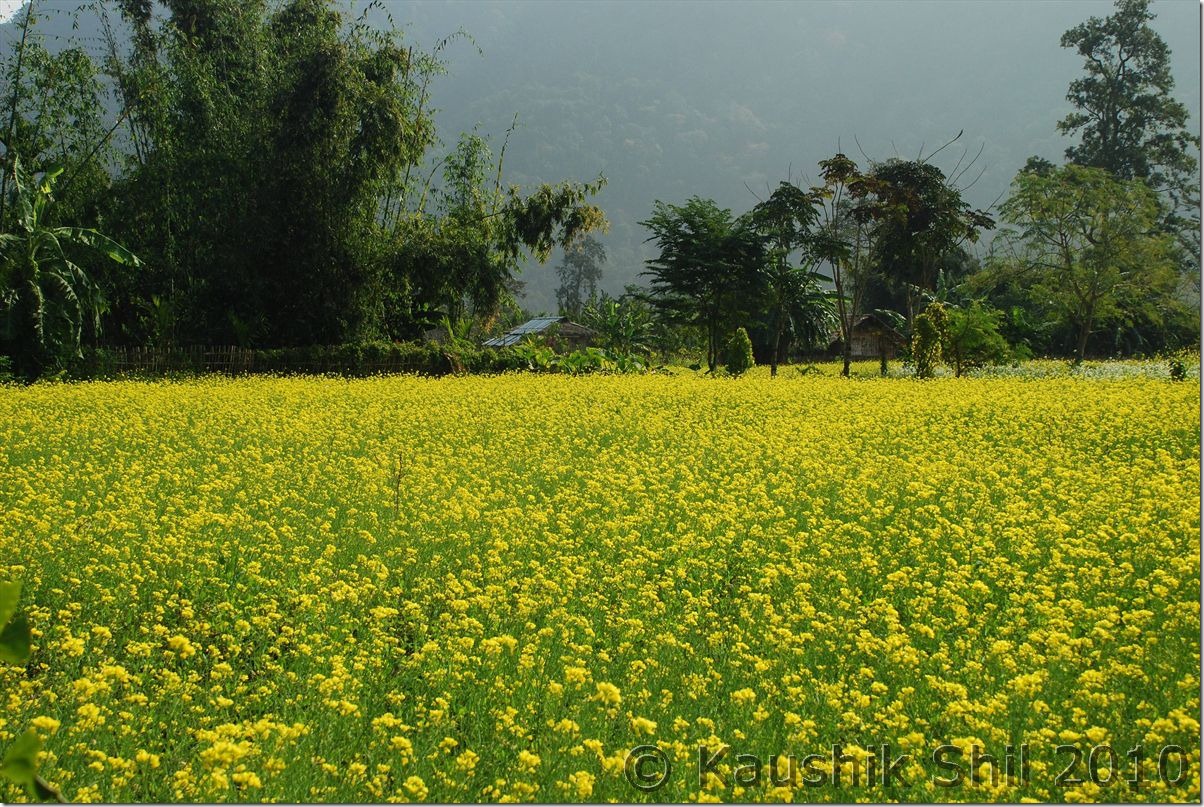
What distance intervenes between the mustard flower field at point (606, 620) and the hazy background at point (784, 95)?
159968 mm

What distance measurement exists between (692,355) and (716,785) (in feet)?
151

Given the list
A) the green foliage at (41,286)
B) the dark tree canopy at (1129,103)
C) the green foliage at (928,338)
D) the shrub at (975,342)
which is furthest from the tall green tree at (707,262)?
the dark tree canopy at (1129,103)

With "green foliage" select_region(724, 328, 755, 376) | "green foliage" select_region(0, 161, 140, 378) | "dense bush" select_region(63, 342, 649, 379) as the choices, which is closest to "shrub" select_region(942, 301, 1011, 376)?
"green foliage" select_region(724, 328, 755, 376)

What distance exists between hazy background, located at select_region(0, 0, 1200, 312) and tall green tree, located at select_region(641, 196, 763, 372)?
441ft

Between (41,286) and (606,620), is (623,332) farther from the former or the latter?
(606,620)

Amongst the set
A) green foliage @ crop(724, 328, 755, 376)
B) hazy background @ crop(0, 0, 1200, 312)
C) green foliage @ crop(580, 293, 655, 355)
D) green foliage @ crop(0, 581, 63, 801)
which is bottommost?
green foliage @ crop(0, 581, 63, 801)

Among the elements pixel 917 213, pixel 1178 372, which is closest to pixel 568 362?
pixel 1178 372

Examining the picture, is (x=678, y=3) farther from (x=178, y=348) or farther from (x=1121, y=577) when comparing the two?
(x=1121, y=577)

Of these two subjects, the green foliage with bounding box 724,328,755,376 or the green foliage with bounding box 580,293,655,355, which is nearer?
the green foliage with bounding box 724,328,755,376

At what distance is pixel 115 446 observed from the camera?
9.76 metres

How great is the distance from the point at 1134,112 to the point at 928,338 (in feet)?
94.4

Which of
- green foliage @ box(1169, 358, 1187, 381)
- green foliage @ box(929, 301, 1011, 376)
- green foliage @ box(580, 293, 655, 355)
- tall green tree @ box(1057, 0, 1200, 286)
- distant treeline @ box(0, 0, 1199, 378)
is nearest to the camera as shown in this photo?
green foliage @ box(1169, 358, 1187, 381)

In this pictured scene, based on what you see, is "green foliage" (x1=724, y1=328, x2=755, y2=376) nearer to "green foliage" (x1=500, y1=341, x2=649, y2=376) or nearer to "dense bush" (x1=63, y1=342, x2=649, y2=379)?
"green foliage" (x1=500, y1=341, x2=649, y2=376)

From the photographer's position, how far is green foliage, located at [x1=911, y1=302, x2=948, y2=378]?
2364 cm
